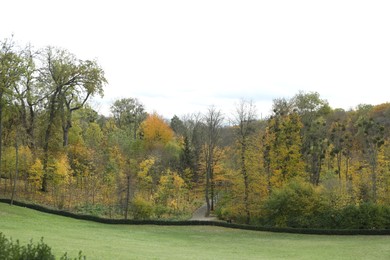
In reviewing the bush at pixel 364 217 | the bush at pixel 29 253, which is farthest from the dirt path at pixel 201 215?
the bush at pixel 29 253

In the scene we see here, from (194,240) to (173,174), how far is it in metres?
20.7

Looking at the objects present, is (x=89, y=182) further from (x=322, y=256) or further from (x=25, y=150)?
(x=322, y=256)

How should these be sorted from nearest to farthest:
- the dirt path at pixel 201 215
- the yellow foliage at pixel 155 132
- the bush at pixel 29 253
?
the bush at pixel 29 253
the dirt path at pixel 201 215
the yellow foliage at pixel 155 132

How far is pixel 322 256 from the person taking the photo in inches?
963

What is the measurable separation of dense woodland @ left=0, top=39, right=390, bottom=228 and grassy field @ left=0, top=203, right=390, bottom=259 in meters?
3.72

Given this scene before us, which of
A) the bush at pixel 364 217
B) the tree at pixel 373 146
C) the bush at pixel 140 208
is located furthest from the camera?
the tree at pixel 373 146

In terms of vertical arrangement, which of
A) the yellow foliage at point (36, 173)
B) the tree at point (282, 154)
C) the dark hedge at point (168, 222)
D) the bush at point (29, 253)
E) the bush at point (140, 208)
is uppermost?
the tree at point (282, 154)

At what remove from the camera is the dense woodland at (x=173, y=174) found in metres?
39.0

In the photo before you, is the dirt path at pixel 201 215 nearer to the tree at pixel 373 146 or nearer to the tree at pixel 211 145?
the tree at pixel 211 145

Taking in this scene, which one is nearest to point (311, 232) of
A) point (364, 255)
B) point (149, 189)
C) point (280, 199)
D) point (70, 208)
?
point (280, 199)

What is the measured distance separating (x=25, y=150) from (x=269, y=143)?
2626 cm

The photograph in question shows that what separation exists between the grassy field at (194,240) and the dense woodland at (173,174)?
3720mm

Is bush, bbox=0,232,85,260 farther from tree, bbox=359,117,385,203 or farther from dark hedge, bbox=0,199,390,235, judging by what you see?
tree, bbox=359,117,385,203

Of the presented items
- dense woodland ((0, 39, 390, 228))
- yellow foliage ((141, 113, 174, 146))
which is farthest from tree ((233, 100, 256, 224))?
yellow foliage ((141, 113, 174, 146))
